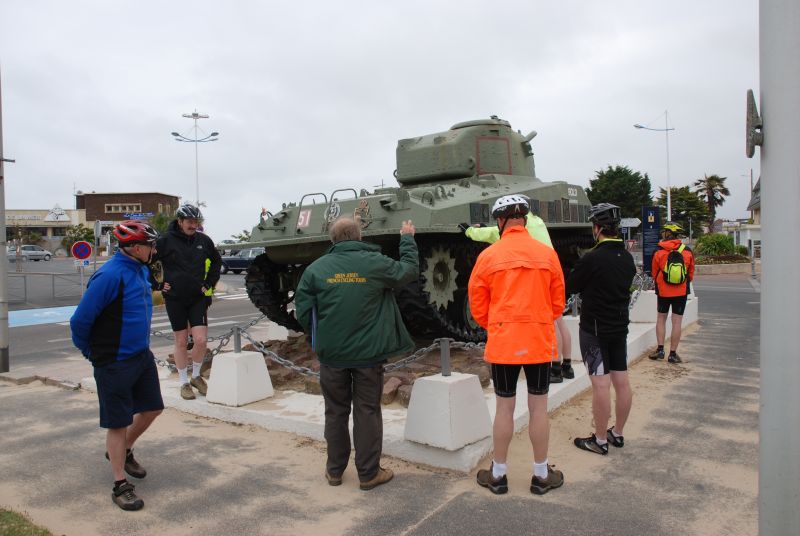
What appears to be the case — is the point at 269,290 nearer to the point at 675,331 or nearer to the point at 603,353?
the point at 675,331

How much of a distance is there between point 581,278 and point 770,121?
2.35 metres

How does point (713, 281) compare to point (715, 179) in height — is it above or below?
below

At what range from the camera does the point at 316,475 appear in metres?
4.72

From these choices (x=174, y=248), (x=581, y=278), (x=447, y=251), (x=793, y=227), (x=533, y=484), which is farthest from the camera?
(x=447, y=251)

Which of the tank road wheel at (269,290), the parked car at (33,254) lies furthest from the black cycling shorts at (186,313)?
the parked car at (33,254)

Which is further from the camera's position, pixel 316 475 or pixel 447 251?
pixel 447 251

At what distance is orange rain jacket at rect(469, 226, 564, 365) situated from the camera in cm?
406

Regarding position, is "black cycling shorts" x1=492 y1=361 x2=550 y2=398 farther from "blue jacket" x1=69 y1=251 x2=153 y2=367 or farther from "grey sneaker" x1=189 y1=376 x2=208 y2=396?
"grey sneaker" x1=189 y1=376 x2=208 y2=396

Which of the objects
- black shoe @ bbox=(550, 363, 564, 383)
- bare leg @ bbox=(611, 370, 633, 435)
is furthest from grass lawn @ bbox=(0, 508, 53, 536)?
black shoe @ bbox=(550, 363, 564, 383)

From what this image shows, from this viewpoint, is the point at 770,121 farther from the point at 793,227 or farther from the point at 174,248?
the point at 174,248

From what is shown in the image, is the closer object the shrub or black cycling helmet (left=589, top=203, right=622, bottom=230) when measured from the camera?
black cycling helmet (left=589, top=203, right=622, bottom=230)

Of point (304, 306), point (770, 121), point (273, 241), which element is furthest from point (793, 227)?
point (273, 241)

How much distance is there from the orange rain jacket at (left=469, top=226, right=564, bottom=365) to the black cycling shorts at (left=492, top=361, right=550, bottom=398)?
63 millimetres

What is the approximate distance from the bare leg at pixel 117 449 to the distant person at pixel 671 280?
6.47m
